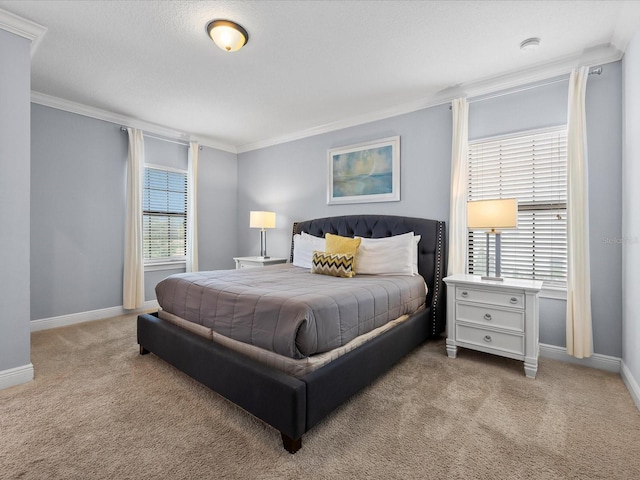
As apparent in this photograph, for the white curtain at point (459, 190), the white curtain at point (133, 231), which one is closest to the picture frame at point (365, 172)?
the white curtain at point (459, 190)

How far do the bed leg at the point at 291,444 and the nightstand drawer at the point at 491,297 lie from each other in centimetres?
176

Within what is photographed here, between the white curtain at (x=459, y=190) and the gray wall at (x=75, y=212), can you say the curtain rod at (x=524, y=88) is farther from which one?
the gray wall at (x=75, y=212)

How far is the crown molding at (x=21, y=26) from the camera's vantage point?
2.13 metres

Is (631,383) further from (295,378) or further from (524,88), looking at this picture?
(524,88)

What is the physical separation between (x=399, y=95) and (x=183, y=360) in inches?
127

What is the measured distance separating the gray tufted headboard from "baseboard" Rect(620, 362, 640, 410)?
1.31 meters

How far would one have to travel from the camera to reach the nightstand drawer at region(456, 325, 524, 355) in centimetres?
236

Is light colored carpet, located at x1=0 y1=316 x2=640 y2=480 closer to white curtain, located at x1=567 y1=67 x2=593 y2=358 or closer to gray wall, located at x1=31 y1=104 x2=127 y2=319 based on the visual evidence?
white curtain, located at x1=567 y1=67 x2=593 y2=358

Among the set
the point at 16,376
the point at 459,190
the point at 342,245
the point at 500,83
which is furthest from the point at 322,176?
the point at 16,376

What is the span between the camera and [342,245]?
10.6ft

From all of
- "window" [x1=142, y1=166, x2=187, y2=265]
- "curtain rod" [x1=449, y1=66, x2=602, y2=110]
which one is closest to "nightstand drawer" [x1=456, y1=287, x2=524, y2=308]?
"curtain rod" [x1=449, y1=66, x2=602, y2=110]

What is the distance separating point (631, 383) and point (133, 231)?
4996mm

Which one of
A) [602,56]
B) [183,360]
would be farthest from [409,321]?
[602,56]

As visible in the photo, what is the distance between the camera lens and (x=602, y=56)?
2436 millimetres
